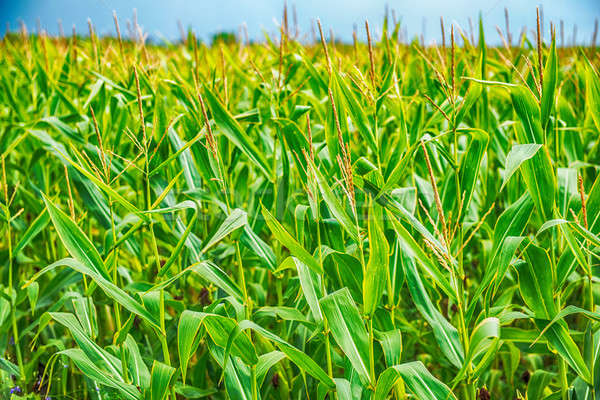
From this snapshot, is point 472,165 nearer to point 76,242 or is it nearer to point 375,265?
point 375,265

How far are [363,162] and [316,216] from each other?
0.78ft

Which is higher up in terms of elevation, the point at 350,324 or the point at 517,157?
the point at 517,157

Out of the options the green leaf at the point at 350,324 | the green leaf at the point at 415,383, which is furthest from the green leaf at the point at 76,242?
the green leaf at the point at 415,383

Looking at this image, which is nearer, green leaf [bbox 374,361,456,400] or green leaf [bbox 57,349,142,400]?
green leaf [bbox 374,361,456,400]

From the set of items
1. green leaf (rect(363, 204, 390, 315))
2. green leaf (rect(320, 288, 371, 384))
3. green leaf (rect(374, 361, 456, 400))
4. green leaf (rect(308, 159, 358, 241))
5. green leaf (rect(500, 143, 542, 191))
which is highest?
green leaf (rect(500, 143, 542, 191))

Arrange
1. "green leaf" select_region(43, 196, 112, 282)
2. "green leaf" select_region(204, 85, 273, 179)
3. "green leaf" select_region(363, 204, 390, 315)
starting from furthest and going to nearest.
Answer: "green leaf" select_region(204, 85, 273, 179)
"green leaf" select_region(43, 196, 112, 282)
"green leaf" select_region(363, 204, 390, 315)

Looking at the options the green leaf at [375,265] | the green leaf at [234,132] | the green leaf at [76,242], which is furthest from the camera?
the green leaf at [234,132]

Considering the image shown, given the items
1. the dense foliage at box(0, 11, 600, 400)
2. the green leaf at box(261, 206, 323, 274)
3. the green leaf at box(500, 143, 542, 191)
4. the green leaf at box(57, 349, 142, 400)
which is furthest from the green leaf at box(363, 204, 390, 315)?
the green leaf at box(57, 349, 142, 400)

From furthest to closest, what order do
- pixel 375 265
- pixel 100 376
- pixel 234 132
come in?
pixel 234 132 → pixel 100 376 → pixel 375 265

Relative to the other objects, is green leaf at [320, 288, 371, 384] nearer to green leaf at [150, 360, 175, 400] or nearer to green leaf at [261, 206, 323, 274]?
green leaf at [261, 206, 323, 274]

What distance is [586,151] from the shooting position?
2447mm

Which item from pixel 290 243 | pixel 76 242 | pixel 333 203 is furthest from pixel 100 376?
pixel 333 203

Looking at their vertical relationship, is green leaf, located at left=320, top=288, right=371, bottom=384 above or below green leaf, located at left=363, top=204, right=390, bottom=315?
below

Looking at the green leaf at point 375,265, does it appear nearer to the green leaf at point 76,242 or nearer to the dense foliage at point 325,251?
the dense foliage at point 325,251
